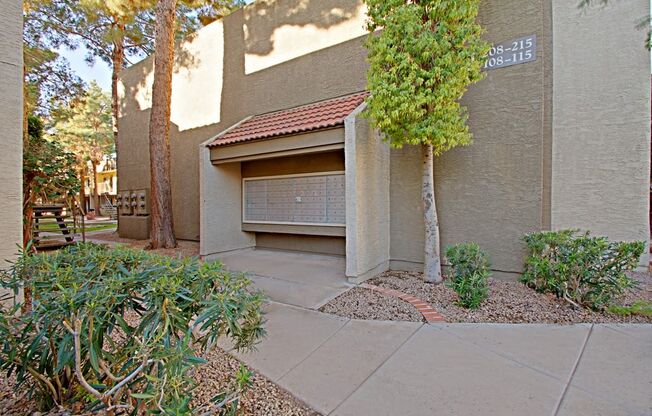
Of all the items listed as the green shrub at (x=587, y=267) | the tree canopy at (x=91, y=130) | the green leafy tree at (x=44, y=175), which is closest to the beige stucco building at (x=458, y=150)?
the green shrub at (x=587, y=267)

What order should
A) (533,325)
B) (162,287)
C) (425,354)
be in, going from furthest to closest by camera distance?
1. (533,325)
2. (425,354)
3. (162,287)

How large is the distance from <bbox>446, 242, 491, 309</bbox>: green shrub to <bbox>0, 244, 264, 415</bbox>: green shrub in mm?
3455

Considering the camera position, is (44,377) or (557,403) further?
(557,403)

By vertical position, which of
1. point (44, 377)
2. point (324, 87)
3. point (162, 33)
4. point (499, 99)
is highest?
point (162, 33)

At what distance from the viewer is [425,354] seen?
349 cm

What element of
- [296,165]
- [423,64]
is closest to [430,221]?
[423,64]

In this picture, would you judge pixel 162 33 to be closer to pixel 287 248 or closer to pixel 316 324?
pixel 287 248

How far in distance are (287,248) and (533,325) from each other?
6377 millimetres

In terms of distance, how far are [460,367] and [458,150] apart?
14.6 ft

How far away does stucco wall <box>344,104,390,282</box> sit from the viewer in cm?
595

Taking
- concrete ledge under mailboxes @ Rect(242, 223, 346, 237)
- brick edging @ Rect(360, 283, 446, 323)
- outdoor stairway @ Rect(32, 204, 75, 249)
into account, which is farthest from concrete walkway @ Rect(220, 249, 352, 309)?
outdoor stairway @ Rect(32, 204, 75, 249)

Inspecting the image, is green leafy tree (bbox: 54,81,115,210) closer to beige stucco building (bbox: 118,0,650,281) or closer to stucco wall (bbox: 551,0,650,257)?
beige stucco building (bbox: 118,0,650,281)

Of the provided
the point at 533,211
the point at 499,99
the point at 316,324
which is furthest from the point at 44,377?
the point at 499,99

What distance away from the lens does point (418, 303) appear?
489 centimetres
